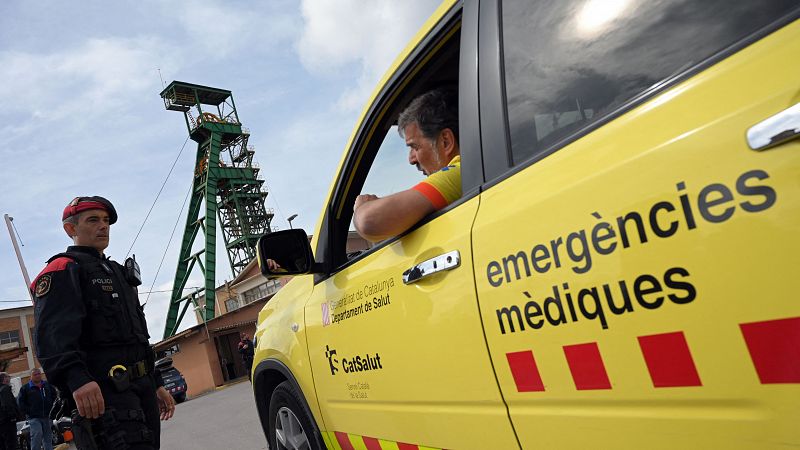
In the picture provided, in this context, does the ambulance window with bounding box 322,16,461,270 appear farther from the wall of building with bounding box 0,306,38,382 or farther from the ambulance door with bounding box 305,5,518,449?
the wall of building with bounding box 0,306,38,382

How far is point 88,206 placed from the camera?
3.05 m

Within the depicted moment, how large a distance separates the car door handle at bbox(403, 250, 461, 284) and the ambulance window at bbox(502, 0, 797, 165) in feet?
0.96

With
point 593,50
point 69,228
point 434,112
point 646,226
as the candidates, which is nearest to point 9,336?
point 69,228

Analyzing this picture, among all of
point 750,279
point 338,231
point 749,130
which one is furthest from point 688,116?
point 338,231

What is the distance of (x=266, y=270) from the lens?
2242mm

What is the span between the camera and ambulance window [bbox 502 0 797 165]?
3.24 ft

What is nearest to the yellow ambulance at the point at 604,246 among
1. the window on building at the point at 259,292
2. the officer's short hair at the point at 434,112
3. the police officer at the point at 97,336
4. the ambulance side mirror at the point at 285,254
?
the officer's short hair at the point at 434,112

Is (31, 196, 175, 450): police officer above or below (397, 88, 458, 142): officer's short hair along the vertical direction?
below

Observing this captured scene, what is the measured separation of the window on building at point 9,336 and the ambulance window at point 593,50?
51.8m

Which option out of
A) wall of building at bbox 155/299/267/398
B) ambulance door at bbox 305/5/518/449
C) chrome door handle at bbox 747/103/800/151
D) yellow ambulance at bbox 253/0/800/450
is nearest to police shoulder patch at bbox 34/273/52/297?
ambulance door at bbox 305/5/518/449

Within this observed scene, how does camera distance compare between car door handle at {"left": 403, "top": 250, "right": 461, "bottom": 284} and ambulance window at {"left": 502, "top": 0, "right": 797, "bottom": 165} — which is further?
car door handle at {"left": 403, "top": 250, "right": 461, "bottom": 284}

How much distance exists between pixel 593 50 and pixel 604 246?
1.44 ft

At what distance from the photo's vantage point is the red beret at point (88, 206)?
302 centimetres

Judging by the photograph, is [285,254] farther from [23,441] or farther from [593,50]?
[23,441]
